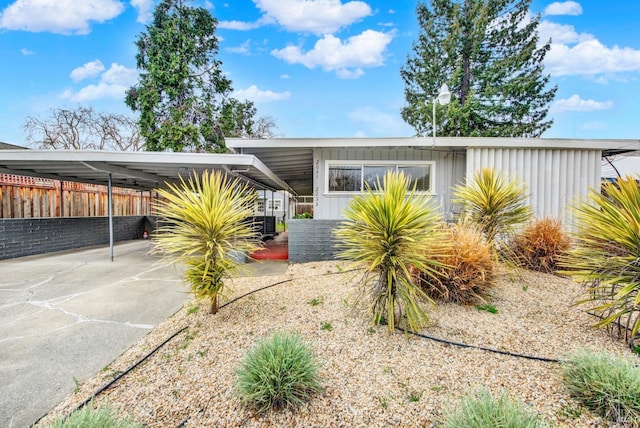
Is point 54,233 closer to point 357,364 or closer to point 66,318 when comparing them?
point 66,318

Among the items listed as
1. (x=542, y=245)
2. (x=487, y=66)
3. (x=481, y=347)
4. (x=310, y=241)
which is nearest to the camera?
(x=481, y=347)

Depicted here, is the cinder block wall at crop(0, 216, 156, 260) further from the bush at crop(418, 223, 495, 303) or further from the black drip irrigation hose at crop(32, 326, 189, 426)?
the bush at crop(418, 223, 495, 303)

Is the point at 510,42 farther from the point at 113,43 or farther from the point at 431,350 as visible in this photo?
the point at 113,43

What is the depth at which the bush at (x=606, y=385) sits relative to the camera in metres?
1.99

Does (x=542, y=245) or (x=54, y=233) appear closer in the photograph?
(x=542, y=245)

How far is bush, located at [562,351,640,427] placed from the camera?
1985 millimetres

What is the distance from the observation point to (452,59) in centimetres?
1678

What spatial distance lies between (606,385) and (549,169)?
273 inches

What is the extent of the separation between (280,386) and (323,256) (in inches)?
202

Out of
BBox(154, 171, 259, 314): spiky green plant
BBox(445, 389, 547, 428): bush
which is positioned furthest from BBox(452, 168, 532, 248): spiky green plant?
BBox(154, 171, 259, 314): spiky green plant

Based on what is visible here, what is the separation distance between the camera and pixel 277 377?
2133 millimetres

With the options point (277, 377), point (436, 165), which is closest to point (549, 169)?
point (436, 165)

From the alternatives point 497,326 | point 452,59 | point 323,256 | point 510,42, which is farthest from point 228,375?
point 510,42

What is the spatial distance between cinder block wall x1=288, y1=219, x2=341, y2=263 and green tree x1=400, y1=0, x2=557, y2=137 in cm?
1247
